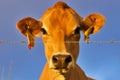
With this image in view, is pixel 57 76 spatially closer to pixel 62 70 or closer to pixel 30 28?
pixel 62 70

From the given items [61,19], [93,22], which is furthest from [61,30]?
[93,22]

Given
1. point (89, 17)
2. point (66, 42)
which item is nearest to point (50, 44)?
point (66, 42)

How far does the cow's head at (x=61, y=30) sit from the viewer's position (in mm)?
10078

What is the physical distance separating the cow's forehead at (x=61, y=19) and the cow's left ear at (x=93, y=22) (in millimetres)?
245

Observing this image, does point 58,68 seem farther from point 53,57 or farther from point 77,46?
point 77,46

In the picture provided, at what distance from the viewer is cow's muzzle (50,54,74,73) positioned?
32.4 feet

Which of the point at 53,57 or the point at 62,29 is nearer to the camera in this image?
the point at 53,57

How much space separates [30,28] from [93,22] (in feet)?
5.17

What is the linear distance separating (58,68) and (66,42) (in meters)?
0.85

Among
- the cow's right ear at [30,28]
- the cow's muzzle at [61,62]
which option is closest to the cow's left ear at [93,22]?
the cow's right ear at [30,28]

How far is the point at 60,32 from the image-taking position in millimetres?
10789

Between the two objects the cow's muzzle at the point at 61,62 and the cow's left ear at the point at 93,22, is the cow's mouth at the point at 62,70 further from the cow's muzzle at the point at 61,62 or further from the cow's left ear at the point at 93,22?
the cow's left ear at the point at 93,22

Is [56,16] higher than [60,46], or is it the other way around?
[56,16]

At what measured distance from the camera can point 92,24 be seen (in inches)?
469
